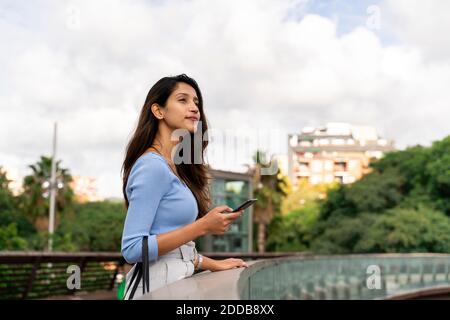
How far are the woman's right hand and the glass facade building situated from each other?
40895 millimetres

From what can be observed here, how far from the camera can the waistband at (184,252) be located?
8.07 feet

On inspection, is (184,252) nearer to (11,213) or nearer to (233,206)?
(233,206)

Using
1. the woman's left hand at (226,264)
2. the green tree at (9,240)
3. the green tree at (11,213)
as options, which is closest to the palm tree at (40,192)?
the green tree at (11,213)

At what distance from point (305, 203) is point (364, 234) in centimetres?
2916

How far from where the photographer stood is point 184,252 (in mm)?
2508

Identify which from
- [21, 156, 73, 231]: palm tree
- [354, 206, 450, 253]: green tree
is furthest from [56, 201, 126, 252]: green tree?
[354, 206, 450, 253]: green tree

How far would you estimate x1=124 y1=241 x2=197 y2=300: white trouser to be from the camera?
2.41 m

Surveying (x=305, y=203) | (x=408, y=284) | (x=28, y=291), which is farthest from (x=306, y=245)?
(x=28, y=291)

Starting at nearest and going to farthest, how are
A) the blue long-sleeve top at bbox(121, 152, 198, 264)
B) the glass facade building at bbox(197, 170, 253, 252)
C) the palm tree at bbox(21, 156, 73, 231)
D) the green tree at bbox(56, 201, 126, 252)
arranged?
the blue long-sleeve top at bbox(121, 152, 198, 264) → the palm tree at bbox(21, 156, 73, 231) → the glass facade building at bbox(197, 170, 253, 252) → the green tree at bbox(56, 201, 126, 252)

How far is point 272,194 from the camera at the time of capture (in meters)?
49.2

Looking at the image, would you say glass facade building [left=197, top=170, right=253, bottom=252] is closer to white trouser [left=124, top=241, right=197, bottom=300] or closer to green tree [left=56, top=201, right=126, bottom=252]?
green tree [left=56, top=201, right=126, bottom=252]
